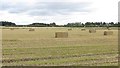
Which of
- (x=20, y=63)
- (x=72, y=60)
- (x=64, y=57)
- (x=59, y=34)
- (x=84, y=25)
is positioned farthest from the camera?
(x=84, y=25)

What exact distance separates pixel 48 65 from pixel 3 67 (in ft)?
7.34

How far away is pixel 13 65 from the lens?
16.4 m

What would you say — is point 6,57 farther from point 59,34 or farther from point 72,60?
A: point 59,34

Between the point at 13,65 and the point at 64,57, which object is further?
the point at 64,57

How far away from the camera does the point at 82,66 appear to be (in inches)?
634

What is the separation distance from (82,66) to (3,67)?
12.4 ft

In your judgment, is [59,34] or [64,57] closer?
[64,57]

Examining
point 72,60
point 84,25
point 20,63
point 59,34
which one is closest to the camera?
point 20,63

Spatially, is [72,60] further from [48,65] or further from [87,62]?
[48,65]

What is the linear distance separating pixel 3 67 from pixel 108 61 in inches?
233

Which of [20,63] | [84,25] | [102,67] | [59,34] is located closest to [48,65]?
[20,63]

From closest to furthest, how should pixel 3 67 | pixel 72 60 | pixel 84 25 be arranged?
pixel 3 67
pixel 72 60
pixel 84 25

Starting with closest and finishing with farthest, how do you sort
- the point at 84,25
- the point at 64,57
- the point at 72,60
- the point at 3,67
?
the point at 3,67 → the point at 72,60 → the point at 64,57 → the point at 84,25

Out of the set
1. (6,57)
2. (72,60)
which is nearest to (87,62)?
(72,60)
